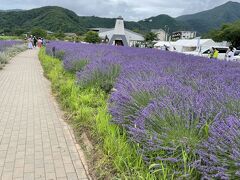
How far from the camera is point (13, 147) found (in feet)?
16.9

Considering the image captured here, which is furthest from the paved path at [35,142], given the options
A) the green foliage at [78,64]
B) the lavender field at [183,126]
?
the green foliage at [78,64]

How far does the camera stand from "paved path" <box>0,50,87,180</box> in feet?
14.1

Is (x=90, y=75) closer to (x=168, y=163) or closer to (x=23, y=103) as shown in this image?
(x=23, y=103)

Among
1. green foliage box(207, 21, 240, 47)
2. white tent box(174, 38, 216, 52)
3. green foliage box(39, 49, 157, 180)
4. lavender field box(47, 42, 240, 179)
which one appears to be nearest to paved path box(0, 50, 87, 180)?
green foliage box(39, 49, 157, 180)

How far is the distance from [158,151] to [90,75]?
5490 millimetres

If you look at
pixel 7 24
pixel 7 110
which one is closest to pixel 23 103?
pixel 7 110

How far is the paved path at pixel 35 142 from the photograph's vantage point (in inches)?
170

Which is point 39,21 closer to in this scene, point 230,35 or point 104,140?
point 230,35

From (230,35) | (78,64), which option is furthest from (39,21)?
(78,64)

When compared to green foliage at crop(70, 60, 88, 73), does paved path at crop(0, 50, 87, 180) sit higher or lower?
lower

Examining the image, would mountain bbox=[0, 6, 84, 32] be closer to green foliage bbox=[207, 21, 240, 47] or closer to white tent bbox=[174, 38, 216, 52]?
green foliage bbox=[207, 21, 240, 47]

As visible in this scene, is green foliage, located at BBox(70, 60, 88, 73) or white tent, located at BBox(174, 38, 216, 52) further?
white tent, located at BBox(174, 38, 216, 52)

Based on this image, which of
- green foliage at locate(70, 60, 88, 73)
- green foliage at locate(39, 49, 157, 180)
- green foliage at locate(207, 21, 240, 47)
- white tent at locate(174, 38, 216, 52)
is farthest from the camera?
green foliage at locate(207, 21, 240, 47)

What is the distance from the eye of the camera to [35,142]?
5.40 metres
